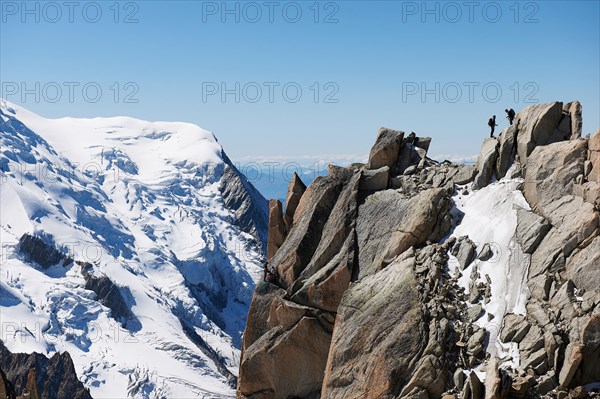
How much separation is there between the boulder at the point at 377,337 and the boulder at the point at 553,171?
9700mm

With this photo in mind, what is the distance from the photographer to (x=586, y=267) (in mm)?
44438

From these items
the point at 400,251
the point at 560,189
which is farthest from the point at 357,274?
the point at 560,189

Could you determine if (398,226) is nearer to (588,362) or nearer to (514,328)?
(514,328)

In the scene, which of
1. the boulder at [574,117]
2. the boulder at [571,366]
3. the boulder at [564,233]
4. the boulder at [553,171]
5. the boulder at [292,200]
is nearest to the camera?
the boulder at [571,366]

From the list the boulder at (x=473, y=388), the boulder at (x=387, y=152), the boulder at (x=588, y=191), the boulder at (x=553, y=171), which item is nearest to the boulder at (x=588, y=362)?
the boulder at (x=473, y=388)

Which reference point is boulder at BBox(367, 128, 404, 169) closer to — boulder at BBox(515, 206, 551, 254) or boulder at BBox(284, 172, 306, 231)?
boulder at BBox(284, 172, 306, 231)

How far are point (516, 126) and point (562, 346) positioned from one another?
2068 cm

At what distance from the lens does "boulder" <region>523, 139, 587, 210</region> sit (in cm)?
4984

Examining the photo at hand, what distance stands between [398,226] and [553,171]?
458 inches

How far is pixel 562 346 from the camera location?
137ft

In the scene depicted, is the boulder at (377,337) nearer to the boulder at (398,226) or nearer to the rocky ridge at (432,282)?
the rocky ridge at (432,282)

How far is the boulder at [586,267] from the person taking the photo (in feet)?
144

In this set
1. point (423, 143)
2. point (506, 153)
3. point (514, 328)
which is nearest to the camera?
point (514, 328)

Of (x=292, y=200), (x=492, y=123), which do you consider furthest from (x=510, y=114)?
(x=292, y=200)
